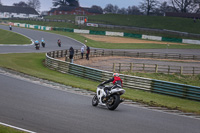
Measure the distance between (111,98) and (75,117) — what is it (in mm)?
2320

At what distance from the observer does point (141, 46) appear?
66438 millimetres

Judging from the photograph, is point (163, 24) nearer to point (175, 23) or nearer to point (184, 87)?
point (175, 23)

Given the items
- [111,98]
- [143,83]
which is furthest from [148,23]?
[111,98]

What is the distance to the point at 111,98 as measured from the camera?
12.3 metres

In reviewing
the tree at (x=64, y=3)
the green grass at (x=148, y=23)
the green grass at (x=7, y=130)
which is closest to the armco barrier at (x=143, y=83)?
the green grass at (x=7, y=130)

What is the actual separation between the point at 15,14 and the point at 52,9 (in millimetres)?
22326

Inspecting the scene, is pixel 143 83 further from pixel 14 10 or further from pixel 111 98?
pixel 14 10

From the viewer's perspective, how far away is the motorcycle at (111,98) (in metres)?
12.0

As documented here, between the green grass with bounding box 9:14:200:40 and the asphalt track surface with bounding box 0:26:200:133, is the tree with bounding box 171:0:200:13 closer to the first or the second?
the green grass with bounding box 9:14:200:40

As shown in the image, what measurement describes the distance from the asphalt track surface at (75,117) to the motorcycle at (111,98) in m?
0.28

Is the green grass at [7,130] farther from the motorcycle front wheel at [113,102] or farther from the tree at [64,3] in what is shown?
the tree at [64,3]

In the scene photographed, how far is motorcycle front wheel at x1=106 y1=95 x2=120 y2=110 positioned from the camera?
473 inches

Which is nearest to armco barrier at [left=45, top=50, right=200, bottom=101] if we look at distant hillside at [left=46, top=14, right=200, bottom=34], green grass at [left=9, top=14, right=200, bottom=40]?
green grass at [left=9, top=14, right=200, bottom=40]

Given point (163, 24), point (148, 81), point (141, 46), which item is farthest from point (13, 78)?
point (163, 24)
